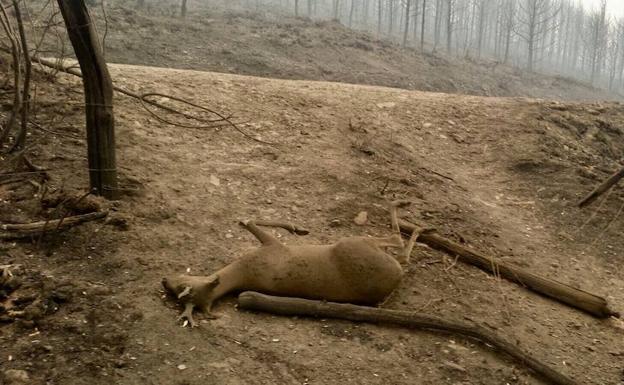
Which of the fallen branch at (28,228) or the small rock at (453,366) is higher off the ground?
the fallen branch at (28,228)

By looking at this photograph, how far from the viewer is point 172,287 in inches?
153

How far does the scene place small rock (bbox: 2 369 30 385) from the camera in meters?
2.91

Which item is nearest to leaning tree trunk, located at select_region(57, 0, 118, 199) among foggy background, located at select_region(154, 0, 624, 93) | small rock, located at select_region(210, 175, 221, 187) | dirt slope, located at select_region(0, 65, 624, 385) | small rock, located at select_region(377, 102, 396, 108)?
dirt slope, located at select_region(0, 65, 624, 385)

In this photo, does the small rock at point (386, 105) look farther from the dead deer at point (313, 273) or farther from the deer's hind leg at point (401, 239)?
the dead deer at point (313, 273)

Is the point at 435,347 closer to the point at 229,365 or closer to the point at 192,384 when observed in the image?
the point at 229,365

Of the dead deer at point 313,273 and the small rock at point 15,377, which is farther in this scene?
the dead deer at point 313,273

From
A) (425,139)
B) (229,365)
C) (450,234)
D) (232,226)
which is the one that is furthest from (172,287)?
(425,139)

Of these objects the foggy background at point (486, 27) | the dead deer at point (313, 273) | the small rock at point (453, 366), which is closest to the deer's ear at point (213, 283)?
the dead deer at point (313, 273)

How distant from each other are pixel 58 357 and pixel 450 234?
430 centimetres

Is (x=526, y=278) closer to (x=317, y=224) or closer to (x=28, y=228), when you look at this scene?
(x=317, y=224)

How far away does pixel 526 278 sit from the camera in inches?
208

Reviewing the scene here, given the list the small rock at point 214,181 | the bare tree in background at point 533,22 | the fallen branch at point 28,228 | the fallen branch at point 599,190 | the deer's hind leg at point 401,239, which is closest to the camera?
the fallen branch at point 28,228

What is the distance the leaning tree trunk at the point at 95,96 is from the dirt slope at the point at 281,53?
36.6 ft

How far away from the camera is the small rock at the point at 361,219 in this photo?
5820mm
